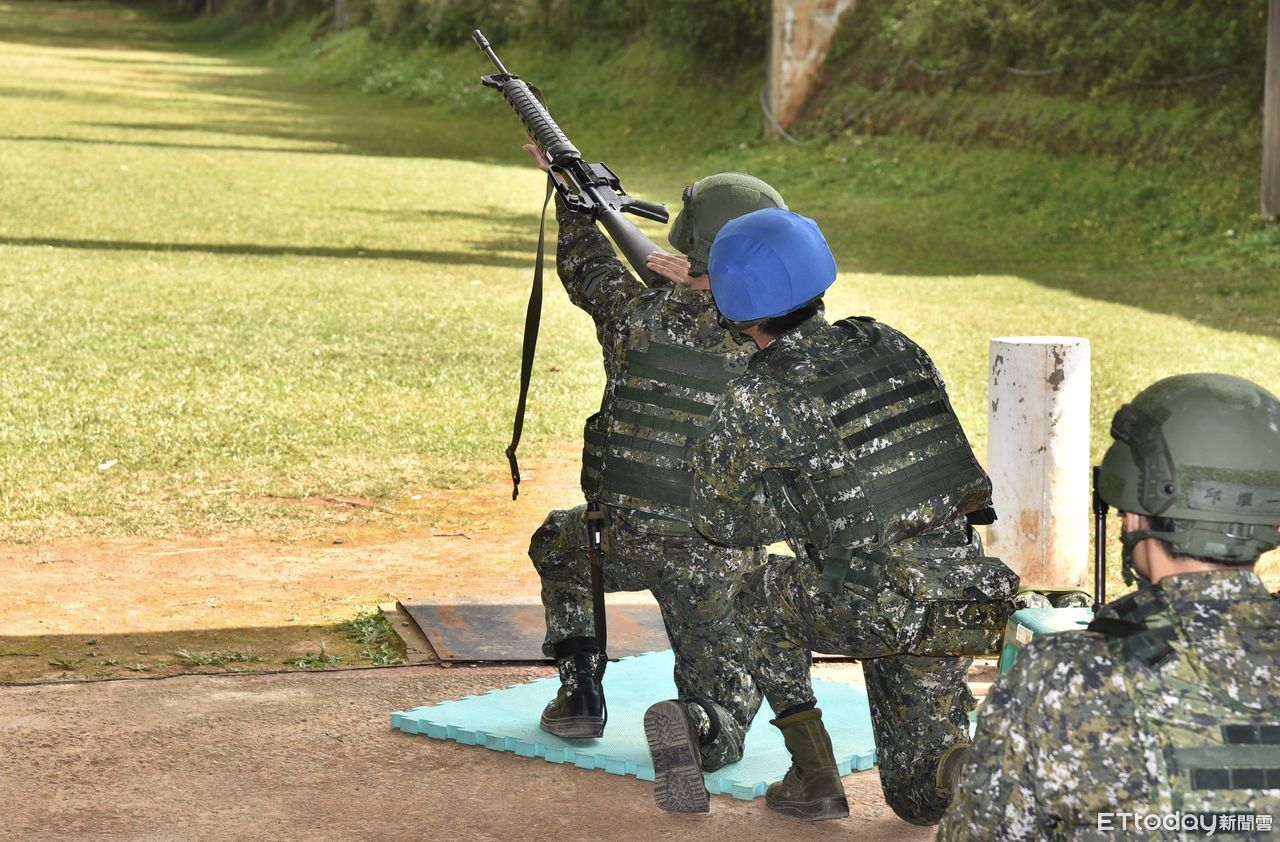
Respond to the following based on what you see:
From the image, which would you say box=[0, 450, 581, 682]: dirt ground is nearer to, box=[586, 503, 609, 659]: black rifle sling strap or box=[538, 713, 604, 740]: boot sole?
box=[538, 713, 604, 740]: boot sole

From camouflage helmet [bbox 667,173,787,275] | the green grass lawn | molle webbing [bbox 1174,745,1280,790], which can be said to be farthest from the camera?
the green grass lawn

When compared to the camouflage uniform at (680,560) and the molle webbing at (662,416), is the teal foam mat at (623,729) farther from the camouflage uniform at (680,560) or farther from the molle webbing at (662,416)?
the molle webbing at (662,416)

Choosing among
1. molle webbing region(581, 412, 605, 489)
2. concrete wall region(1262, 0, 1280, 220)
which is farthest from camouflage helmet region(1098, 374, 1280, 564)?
concrete wall region(1262, 0, 1280, 220)

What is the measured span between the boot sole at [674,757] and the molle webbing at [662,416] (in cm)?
55

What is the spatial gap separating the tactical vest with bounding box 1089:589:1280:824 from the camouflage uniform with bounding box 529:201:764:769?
6.50 feet

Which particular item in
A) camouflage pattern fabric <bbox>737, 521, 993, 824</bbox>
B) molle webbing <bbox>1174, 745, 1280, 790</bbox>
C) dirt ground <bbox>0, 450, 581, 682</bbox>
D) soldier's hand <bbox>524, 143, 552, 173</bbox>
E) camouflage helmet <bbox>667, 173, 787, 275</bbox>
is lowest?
dirt ground <bbox>0, 450, 581, 682</bbox>

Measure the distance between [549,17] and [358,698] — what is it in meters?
31.4

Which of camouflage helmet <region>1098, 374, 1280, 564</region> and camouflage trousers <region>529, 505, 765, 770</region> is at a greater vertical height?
camouflage helmet <region>1098, 374, 1280, 564</region>

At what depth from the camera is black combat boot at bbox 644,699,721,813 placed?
4.15 m

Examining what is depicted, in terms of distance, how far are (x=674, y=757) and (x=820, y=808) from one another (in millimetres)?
385

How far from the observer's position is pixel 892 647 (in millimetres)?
3859

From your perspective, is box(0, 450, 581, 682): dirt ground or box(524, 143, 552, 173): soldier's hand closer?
box(524, 143, 552, 173): soldier's hand

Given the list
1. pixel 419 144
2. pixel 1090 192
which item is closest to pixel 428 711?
pixel 1090 192

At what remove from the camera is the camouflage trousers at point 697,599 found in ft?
14.7
